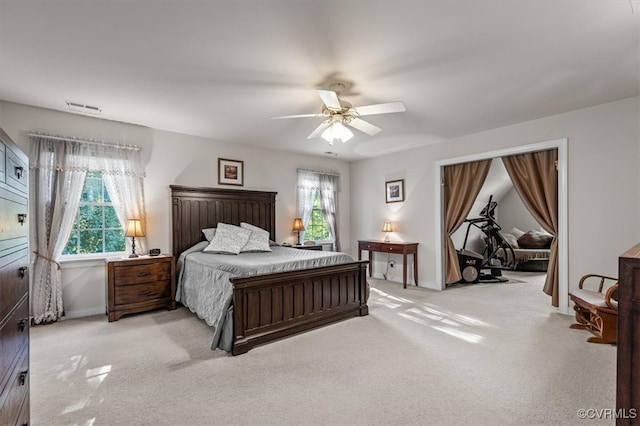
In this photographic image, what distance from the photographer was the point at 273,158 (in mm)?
5719

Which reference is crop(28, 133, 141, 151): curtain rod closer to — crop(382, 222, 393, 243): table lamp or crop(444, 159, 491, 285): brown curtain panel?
crop(382, 222, 393, 243): table lamp

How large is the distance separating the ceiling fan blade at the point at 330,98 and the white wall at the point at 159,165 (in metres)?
2.82

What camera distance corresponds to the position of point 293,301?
3.25m

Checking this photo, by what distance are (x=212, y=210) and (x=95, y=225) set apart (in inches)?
60.1

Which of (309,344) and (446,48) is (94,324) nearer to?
(309,344)

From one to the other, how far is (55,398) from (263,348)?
1.51 metres

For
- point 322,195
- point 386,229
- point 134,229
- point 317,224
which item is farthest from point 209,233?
point 386,229

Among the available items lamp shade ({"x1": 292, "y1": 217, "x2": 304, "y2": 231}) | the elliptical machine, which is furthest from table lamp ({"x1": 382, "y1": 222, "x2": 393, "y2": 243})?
lamp shade ({"x1": 292, "y1": 217, "x2": 304, "y2": 231})

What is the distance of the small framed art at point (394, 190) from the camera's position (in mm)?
5840

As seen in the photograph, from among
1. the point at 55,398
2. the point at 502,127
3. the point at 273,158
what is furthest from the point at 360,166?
the point at 55,398

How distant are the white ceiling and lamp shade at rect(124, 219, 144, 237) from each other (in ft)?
4.48

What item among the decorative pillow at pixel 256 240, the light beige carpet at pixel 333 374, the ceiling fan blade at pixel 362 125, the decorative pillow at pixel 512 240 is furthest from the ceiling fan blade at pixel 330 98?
the decorative pillow at pixel 512 240

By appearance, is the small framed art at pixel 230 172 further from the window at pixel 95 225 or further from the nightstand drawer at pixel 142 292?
the nightstand drawer at pixel 142 292

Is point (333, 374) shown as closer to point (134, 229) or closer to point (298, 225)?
point (134, 229)
